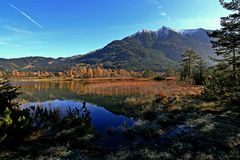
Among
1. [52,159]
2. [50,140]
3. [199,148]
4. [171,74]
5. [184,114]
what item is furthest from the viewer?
[171,74]

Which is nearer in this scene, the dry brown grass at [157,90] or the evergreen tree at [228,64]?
the evergreen tree at [228,64]

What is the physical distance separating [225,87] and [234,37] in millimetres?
8271

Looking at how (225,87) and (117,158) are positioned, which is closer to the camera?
(117,158)

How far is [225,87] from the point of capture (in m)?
36.2

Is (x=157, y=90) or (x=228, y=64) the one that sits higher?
(x=228, y=64)

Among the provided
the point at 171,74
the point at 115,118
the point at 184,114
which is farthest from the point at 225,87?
the point at 171,74

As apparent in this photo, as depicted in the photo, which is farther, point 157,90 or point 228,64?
point 157,90

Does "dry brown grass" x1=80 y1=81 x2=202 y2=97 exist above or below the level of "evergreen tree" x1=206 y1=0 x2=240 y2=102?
below

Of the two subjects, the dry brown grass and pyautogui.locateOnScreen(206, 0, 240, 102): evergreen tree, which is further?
the dry brown grass

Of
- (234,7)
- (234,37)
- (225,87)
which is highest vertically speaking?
(234,7)

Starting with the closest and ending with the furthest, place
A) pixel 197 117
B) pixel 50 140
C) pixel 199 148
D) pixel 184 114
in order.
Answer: pixel 199 148 < pixel 50 140 < pixel 197 117 < pixel 184 114

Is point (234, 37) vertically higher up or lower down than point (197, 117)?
higher up

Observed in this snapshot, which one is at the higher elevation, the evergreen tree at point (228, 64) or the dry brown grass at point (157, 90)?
the evergreen tree at point (228, 64)

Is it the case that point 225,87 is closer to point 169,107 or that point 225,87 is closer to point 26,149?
point 169,107
